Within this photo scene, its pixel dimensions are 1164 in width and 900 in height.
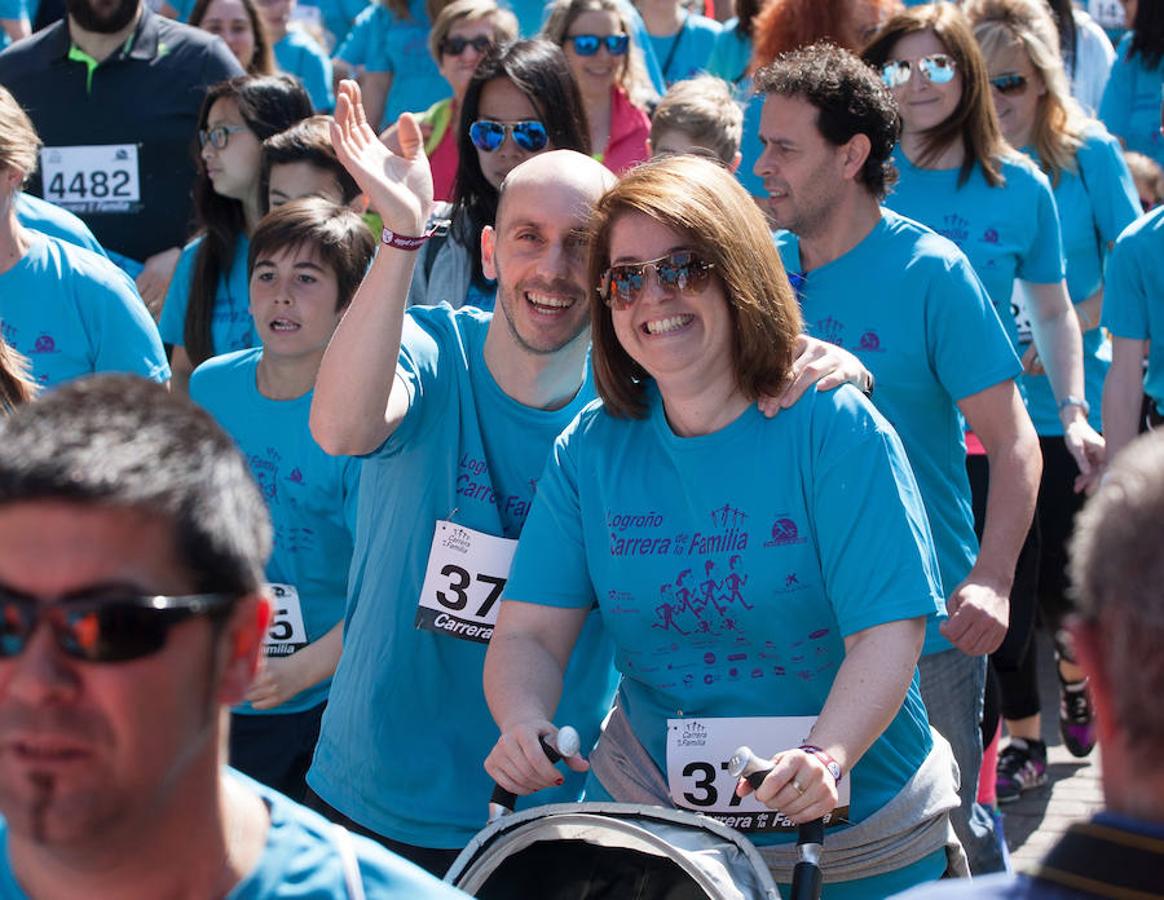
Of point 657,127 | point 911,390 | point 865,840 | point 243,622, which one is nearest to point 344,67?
point 657,127

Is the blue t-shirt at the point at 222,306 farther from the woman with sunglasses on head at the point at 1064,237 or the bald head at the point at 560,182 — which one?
the woman with sunglasses on head at the point at 1064,237

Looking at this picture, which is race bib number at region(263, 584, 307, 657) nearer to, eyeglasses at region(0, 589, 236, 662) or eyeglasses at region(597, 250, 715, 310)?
eyeglasses at region(597, 250, 715, 310)

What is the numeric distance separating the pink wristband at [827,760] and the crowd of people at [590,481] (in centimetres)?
1

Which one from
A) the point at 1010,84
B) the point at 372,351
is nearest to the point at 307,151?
the point at 1010,84

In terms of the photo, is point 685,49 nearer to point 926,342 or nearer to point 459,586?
point 926,342

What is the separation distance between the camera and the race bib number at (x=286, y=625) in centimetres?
426

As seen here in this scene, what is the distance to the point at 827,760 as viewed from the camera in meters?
2.77

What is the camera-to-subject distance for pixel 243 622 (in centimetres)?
186

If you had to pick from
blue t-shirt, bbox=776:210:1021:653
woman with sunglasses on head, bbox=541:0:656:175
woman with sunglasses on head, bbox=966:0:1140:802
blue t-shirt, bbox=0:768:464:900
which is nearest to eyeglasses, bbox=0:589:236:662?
blue t-shirt, bbox=0:768:464:900

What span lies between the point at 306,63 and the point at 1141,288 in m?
4.89

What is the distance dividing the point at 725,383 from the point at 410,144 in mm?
846

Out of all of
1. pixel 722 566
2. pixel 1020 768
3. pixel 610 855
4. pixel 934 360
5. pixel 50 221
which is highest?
pixel 50 221

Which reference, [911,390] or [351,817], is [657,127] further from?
[351,817]

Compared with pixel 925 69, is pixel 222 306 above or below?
below
